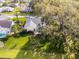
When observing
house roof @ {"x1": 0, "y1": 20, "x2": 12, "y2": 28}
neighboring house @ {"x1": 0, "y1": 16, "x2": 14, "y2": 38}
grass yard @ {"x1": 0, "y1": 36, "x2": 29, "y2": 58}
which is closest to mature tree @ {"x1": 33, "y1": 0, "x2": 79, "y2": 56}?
grass yard @ {"x1": 0, "y1": 36, "x2": 29, "y2": 58}

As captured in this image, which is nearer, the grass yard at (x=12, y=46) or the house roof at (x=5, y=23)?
the grass yard at (x=12, y=46)

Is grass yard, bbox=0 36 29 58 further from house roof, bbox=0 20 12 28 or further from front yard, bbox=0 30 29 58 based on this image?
house roof, bbox=0 20 12 28

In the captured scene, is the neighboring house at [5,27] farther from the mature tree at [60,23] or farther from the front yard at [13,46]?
the mature tree at [60,23]

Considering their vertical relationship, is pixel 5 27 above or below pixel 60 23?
below

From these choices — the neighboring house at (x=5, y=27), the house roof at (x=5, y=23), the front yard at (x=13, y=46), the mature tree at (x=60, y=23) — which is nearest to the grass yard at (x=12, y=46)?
the front yard at (x=13, y=46)

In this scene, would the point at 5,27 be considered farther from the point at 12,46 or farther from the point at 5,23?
the point at 12,46

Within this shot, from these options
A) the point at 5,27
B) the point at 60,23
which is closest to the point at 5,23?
the point at 5,27

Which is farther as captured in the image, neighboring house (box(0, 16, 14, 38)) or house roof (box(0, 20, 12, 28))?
house roof (box(0, 20, 12, 28))

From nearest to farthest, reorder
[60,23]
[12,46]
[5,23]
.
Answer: [60,23], [12,46], [5,23]

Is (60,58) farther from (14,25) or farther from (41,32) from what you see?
(14,25)

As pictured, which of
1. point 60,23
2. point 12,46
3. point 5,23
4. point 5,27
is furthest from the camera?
point 5,23

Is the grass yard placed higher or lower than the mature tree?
lower
